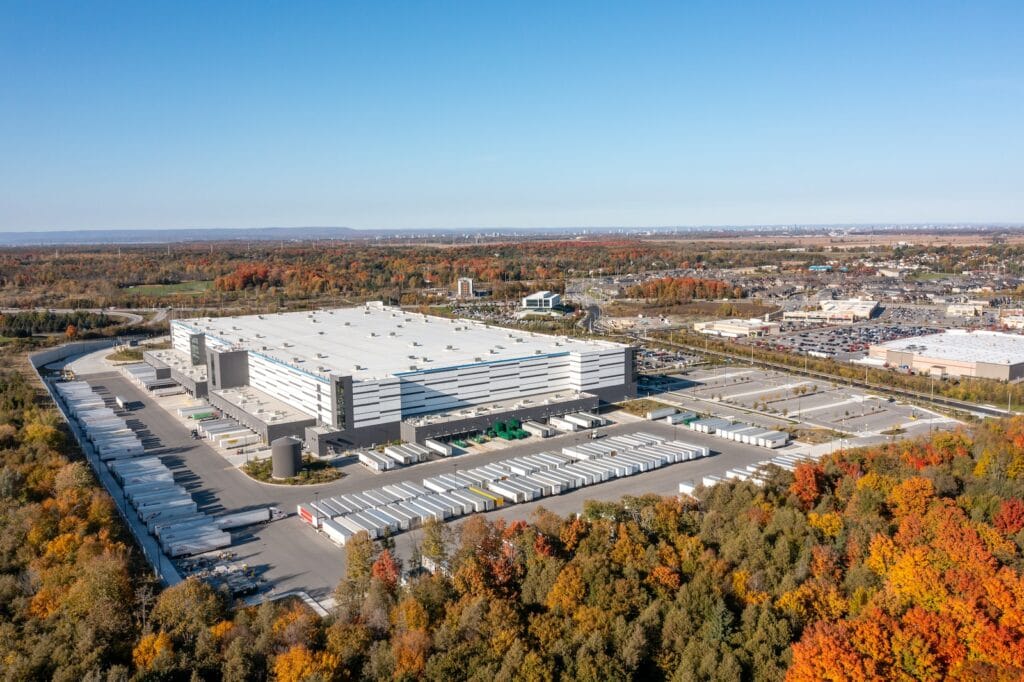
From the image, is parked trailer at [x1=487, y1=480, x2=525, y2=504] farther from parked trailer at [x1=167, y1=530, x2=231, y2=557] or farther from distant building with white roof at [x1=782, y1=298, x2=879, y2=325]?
distant building with white roof at [x1=782, y1=298, x2=879, y2=325]

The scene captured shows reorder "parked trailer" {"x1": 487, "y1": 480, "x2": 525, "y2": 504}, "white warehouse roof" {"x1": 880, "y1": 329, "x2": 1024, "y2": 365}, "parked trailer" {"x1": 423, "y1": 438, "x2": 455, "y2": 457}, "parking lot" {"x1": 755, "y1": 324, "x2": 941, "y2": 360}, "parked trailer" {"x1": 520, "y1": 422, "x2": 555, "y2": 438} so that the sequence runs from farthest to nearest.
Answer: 1. "parking lot" {"x1": 755, "y1": 324, "x2": 941, "y2": 360}
2. "white warehouse roof" {"x1": 880, "y1": 329, "x2": 1024, "y2": 365}
3. "parked trailer" {"x1": 520, "y1": 422, "x2": 555, "y2": 438}
4. "parked trailer" {"x1": 423, "y1": 438, "x2": 455, "y2": 457}
5. "parked trailer" {"x1": 487, "y1": 480, "x2": 525, "y2": 504}

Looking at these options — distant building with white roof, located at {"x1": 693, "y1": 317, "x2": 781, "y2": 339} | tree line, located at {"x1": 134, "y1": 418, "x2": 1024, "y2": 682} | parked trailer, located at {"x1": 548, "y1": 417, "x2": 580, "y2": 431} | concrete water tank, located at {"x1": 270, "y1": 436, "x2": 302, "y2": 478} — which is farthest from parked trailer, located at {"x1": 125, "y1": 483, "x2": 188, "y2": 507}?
distant building with white roof, located at {"x1": 693, "y1": 317, "x2": 781, "y2": 339}

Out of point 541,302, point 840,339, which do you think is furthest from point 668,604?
point 541,302

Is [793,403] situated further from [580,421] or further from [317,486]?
[317,486]

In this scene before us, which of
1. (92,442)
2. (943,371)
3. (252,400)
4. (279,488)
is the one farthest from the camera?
(943,371)

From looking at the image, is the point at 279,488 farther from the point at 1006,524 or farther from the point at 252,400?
the point at 1006,524

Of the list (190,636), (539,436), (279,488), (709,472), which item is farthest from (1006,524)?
(279,488)
